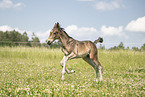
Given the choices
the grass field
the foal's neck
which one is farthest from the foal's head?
the grass field

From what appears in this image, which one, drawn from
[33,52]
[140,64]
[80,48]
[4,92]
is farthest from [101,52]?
[4,92]

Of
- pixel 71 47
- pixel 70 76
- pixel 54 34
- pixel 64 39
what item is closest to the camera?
pixel 54 34

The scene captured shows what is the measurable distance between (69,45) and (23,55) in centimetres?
1576

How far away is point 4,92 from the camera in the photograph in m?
7.32

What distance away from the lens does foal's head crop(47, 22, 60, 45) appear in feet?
30.7

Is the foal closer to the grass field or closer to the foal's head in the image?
the foal's head

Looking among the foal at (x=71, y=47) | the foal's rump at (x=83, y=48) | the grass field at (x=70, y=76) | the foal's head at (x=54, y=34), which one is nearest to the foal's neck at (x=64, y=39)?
the foal at (x=71, y=47)

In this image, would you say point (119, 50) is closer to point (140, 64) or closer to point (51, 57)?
point (140, 64)

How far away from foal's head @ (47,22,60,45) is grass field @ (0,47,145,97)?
7.28ft

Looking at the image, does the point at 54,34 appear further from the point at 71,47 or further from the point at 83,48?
the point at 83,48

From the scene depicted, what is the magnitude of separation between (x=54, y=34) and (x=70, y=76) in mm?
3336

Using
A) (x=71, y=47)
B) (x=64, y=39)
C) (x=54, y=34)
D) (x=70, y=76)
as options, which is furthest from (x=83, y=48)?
(x=70, y=76)

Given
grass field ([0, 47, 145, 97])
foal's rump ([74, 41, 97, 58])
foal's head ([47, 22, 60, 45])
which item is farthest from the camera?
foal's rump ([74, 41, 97, 58])

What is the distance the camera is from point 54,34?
9.43 m
